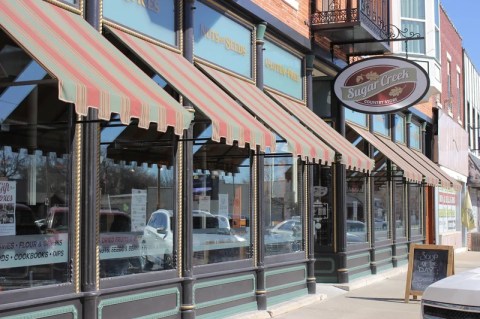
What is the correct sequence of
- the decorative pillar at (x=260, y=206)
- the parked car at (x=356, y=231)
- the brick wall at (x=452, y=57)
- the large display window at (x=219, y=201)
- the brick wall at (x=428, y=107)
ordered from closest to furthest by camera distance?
the large display window at (x=219, y=201) → the decorative pillar at (x=260, y=206) → the parked car at (x=356, y=231) → the brick wall at (x=428, y=107) → the brick wall at (x=452, y=57)

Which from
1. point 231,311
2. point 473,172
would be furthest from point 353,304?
point 473,172

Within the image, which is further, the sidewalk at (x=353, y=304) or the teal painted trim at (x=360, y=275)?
the teal painted trim at (x=360, y=275)

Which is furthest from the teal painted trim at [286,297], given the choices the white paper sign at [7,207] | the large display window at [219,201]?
the white paper sign at [7,207]

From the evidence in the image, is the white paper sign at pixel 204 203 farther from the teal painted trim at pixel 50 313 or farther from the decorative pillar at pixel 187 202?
the teal painted trim at pixel 50 313

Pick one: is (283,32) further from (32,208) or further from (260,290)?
(32,208)

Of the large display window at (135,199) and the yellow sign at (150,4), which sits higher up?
the yellow sign at (150,4)

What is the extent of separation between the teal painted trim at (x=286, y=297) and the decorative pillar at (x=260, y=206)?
1.01ft

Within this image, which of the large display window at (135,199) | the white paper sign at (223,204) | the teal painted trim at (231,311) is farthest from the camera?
the white paper sign at (223,204)

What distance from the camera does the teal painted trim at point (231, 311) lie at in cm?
865

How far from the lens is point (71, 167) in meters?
6.76

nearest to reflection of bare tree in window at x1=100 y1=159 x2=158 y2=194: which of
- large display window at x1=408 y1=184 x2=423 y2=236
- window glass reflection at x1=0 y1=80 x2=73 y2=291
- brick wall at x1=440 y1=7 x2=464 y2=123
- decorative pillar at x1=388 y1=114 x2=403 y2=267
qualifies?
window glass reflection at x1=0 y1=80 x2=73 y2=291

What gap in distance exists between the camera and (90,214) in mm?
6773

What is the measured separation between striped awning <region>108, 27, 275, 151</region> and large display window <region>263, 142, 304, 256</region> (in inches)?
84.1

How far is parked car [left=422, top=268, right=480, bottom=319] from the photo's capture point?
17.5ft
